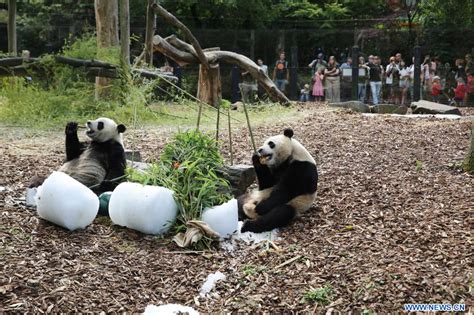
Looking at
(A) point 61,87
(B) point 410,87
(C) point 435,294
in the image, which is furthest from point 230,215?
(B) point 410,87

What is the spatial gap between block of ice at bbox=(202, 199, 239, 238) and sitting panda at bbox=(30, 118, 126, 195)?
122 cm

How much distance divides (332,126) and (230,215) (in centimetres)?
648

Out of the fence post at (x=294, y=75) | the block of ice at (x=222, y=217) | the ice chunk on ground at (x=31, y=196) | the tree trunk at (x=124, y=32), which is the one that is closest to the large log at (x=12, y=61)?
the tree trunk at (x=124, y=32)

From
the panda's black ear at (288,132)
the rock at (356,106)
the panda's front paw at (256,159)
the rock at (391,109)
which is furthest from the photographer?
the rock at (391,109)

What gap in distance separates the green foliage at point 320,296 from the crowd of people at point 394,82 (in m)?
15.0

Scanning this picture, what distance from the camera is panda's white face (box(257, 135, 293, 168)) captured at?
5992mm

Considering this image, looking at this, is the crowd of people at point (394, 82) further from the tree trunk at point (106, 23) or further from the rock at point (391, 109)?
the tree trunk at point (106, 23)

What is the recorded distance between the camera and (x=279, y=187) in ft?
19.2

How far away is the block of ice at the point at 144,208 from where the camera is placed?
16.5 feet

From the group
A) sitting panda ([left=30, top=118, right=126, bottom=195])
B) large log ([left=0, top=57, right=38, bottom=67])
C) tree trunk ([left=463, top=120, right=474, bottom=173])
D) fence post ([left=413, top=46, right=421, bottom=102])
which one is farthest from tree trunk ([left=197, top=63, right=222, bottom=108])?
sitting panda ([left=30, top=118, right=126, bottom=195])

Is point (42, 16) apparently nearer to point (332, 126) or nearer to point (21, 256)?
point (332, 126)

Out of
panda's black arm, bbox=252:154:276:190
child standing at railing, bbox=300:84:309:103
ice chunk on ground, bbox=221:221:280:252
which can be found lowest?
ice chunk on ground, bbox=221:221:280:252

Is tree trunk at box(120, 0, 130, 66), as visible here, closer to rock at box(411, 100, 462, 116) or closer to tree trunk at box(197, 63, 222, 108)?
tree trunk at box(197, 63, 222, 108)

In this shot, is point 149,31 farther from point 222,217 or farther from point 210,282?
point 210,282
